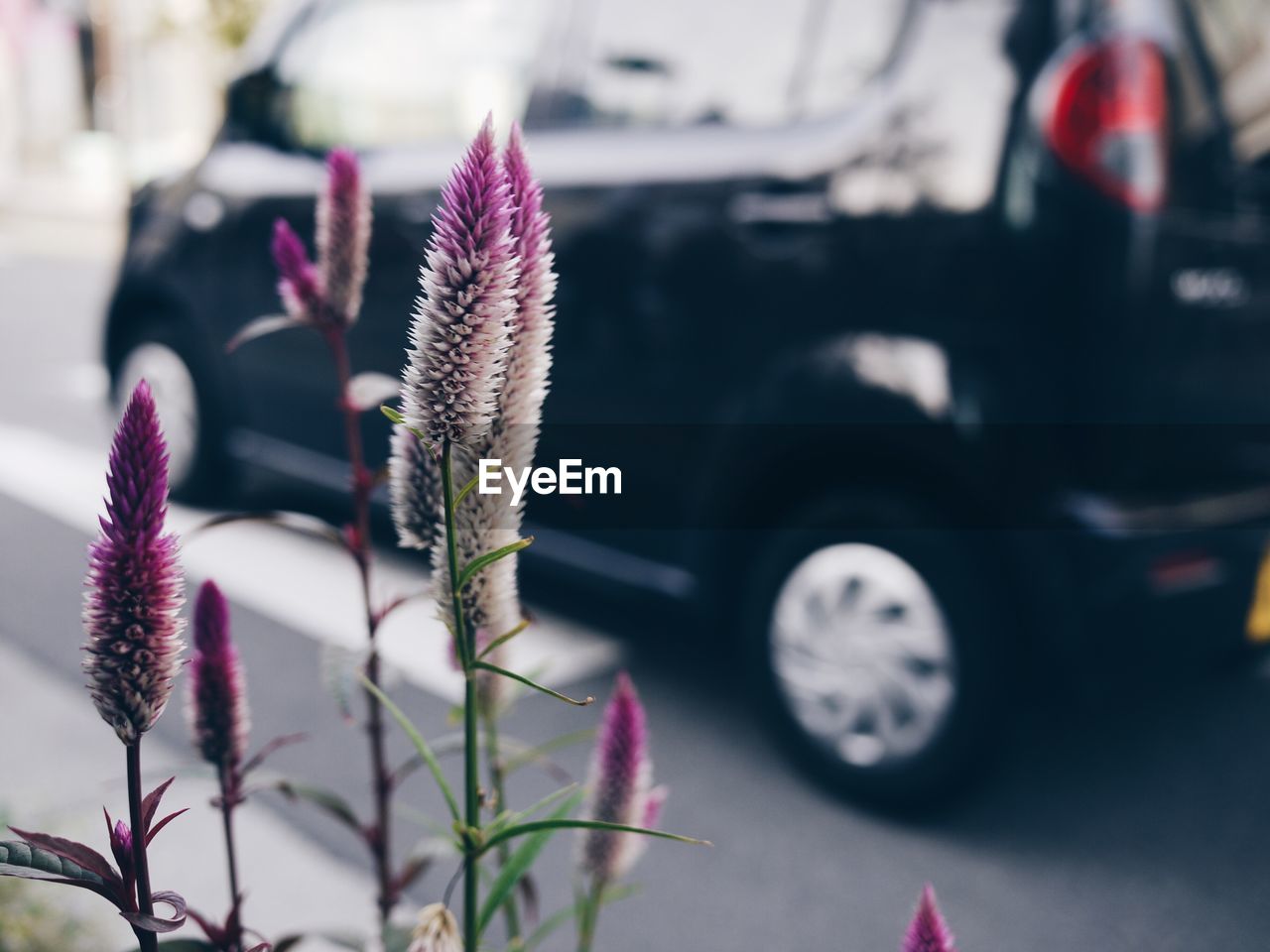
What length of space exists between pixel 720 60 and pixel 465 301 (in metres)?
2.35

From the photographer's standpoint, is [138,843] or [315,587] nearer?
[138,843]

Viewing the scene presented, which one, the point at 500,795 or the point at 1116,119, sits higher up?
the point at 1116,119

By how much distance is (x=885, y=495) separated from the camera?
2738 mm

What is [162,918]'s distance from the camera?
844mm

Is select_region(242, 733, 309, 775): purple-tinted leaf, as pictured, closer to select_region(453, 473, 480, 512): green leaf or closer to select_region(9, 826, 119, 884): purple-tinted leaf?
select_region(9, 826, 119, 884): purple-tinted leaf

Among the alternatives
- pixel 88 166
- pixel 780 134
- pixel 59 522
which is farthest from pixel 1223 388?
pixel 88 166

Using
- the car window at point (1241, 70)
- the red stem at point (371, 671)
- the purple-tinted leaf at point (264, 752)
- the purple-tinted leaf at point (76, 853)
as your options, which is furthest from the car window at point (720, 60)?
the purple-tinted leaf at point (76, 853)

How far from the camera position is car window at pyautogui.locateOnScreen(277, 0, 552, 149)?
3.44m

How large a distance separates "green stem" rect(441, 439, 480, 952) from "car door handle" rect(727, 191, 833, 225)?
6.37 ft

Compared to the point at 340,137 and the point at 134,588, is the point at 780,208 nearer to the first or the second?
the point at 340,137

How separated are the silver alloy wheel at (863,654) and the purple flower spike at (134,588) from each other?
2155 millimetres

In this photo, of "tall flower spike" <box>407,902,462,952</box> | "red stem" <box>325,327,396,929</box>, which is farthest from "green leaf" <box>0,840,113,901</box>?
"red stem" <box>325,327,396,929</box>

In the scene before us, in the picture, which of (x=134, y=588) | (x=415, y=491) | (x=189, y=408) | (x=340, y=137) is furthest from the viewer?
(x=189, y=408)

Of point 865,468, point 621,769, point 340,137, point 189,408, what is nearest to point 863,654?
point 865,468
